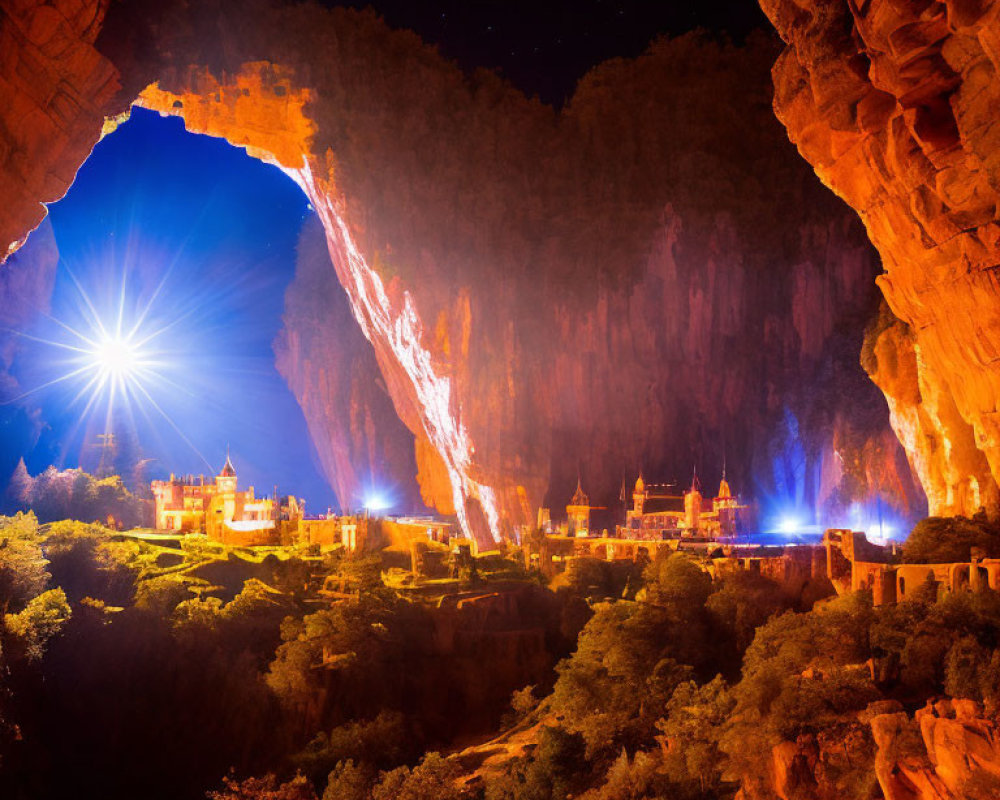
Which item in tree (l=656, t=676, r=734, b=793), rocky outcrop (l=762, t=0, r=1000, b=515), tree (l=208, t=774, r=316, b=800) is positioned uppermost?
rocky outcrop (l=762, t=0, r=1000, b=515)

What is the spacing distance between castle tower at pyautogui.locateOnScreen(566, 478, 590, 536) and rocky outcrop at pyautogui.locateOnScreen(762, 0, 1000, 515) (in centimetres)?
2355

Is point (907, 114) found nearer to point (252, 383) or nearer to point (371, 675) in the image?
point (371, 675)

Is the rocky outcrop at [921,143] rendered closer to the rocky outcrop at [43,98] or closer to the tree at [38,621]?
the rocky outcrop at [43,98]

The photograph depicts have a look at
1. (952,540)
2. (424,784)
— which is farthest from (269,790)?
(952,540)

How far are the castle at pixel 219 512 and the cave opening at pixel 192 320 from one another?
7552mm

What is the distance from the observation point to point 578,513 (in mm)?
36375

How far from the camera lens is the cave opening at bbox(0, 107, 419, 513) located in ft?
161

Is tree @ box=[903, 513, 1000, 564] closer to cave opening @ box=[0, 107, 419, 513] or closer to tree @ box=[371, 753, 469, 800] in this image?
tree @ box=[371, 753, 469, 800]

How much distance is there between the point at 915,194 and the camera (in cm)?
1057

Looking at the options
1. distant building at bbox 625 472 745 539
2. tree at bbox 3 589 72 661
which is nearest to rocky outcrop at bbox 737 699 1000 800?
tree at bbox 3 589 72 661

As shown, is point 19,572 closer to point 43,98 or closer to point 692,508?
point 43,98

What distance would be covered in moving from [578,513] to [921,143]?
27.8m

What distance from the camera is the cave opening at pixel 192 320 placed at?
49.2 m

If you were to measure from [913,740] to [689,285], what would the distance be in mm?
28266
